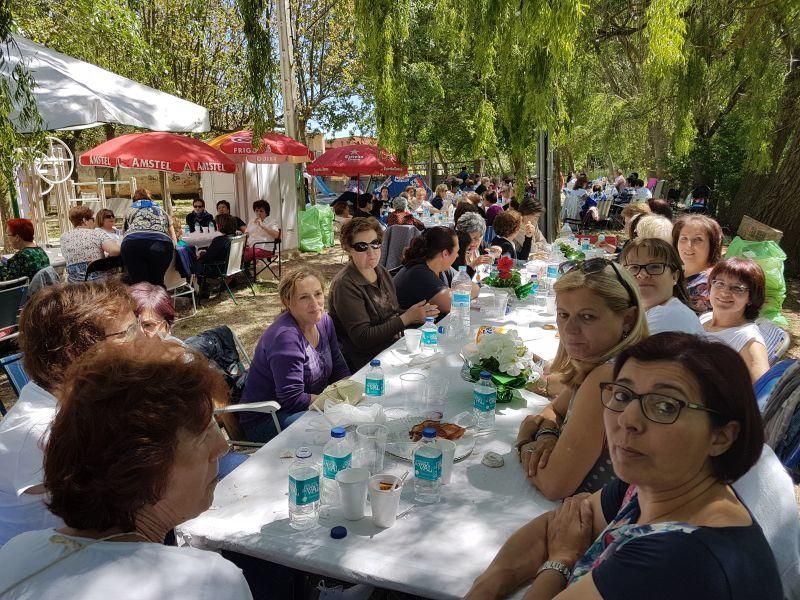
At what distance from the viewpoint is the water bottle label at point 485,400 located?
2490 mm

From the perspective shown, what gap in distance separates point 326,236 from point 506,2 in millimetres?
10252

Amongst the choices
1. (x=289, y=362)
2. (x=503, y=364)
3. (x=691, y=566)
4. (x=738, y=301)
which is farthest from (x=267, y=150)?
(x=691, y=566)

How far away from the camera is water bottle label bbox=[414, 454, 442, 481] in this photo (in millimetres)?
1877

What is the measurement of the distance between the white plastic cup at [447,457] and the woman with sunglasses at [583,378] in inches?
11.6

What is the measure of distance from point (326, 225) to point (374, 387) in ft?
35.5

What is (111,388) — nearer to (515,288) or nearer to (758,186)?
(515,288)

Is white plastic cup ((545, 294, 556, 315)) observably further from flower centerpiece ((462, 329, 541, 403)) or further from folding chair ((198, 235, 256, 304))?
folding chair ((198, 235, 256, 304))

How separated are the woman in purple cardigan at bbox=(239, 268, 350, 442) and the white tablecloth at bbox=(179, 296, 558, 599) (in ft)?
2.49

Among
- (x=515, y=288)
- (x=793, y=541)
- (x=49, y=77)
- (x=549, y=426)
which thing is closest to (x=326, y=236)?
(x=49, y=77)

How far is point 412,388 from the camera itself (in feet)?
9.15

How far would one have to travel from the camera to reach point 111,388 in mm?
1164

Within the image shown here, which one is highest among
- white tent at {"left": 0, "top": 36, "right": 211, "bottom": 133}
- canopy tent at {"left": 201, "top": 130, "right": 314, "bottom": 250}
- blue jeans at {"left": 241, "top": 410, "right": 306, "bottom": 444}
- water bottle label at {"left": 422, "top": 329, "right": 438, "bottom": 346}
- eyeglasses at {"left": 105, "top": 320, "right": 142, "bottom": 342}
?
white tent at {"left": 0, "top": 36, "right": 211, "bottom": 133}

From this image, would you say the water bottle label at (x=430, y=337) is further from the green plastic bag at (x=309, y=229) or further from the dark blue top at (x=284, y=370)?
the green plastic bag at (x=309, y=229)

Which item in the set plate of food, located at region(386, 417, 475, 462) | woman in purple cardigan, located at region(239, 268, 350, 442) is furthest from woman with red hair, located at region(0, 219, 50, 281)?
plate of food, located at region(386, 417, 475, 462)
